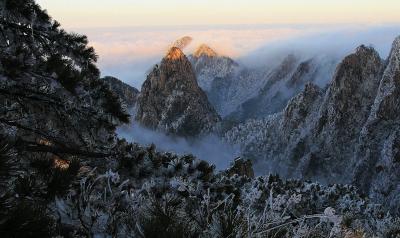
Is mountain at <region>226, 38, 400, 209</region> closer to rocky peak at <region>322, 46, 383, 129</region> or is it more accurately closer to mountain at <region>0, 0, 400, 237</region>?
rocky peak at <region>322, 46, 383, 129</region>

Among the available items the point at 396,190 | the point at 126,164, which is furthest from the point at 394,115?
the point at 126,164

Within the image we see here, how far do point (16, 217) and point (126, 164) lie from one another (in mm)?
8593

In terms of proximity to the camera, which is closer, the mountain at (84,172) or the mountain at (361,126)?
the mountain at (84,172)

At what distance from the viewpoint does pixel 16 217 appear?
277 centimetres

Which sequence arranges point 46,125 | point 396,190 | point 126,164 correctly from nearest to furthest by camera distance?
point 46,125 < point 126,164 < point 396,190

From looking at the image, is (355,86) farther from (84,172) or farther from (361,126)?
(84,172)

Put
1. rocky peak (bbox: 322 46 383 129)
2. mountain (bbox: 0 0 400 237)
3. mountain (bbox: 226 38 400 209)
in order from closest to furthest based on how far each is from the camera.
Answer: mountain (bbox: 0 0 400 237) < mountain (bbox: 226 38 400 209) < rocky peak (bbox: 322 46 383 129)

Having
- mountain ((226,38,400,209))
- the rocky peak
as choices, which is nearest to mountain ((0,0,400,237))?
mountain ((226,38,400,209))

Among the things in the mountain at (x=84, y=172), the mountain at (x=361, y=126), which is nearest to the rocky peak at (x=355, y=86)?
the mountain at (x=361, y=126)

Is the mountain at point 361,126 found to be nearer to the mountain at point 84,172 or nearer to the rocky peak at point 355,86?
the rocky peak at point 355,86

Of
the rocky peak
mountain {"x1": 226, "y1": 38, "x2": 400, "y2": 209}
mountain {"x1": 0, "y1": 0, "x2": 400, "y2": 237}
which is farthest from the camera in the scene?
the rocky peak

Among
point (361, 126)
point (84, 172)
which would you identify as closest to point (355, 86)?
point (361, 126)

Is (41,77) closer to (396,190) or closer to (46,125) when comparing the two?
(46,125)

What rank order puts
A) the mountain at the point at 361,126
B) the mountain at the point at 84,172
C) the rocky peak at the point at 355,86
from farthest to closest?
the rocky peak at the point at 355,86
the mountain at the point at 361,126
the mountain at the point at 84,172
